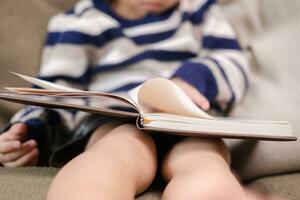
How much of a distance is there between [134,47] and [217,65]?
0.57 ft

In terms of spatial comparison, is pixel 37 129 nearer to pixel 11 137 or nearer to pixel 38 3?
pixel 11 137

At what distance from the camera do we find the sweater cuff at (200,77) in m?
0.87

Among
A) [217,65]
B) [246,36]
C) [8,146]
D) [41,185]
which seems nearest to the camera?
[41,185]

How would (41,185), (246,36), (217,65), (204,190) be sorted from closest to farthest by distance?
(204,190) → (41,185) → (217,65) → (246,36)

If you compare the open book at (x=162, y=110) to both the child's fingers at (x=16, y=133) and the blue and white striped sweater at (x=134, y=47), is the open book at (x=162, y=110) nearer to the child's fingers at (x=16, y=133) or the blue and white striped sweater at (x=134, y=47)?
the child's fingers at (x=16, y=133)

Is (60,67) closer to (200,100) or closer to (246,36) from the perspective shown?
(200,100)

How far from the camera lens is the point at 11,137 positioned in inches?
31.4

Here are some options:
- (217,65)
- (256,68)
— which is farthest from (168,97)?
(256,68)

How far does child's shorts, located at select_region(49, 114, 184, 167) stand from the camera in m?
0.79

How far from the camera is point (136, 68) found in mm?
958

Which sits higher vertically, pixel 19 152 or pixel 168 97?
pixel 168 97

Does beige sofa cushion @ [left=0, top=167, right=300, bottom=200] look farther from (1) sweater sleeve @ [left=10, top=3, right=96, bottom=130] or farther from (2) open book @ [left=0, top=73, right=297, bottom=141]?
(1) sweater sleeve @ [left=10, top=3, right=96, bottom=130]

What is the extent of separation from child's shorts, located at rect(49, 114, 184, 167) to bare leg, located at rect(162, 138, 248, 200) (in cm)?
5

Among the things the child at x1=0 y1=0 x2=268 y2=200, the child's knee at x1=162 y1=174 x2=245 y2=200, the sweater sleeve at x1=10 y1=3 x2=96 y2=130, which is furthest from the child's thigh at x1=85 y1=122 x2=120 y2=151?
the child's knee at x1=162 y1=174 x2=245 y2=200
